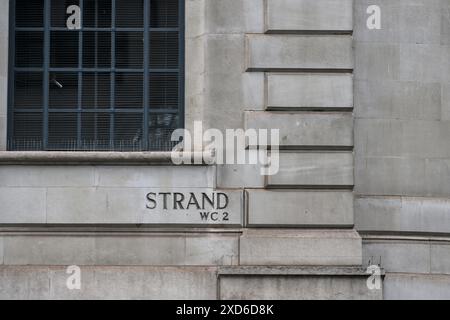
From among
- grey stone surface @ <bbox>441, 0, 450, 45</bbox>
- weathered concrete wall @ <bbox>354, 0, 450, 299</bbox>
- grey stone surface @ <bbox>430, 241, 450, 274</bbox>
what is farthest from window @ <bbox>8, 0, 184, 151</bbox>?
grey stone surface @ <bbox>430, 241, 450, 274</bbox>

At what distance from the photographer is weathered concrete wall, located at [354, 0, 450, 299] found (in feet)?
86.7

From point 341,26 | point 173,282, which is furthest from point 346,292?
point 341,26

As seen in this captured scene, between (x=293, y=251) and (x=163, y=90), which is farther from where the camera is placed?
(x=163, y=90)

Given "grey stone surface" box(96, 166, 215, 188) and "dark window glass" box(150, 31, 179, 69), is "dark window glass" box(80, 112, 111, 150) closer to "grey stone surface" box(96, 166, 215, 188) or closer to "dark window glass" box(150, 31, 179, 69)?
"grey stone surface" box(96, 166, 215, 188)

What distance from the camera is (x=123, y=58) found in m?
26.9

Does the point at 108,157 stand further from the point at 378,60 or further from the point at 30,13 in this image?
the point at 378,60

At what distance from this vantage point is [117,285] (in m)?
25.5

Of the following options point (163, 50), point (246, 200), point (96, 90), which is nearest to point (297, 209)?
point (246, 200)

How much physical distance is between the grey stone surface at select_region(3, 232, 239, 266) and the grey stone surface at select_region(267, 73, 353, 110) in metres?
2.44

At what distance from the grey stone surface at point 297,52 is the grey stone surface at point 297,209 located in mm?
2139

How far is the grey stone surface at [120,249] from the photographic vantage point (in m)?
25.7

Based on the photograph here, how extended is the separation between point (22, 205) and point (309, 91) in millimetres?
5160

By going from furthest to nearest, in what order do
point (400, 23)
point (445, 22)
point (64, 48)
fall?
point (445, 22)
point (400, 23)
point (64, 48)

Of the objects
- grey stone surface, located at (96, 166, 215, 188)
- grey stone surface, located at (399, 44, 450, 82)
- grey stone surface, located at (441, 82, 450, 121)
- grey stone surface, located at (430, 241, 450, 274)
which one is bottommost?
grey stone surface, located at (430, 241, 450, 274)
